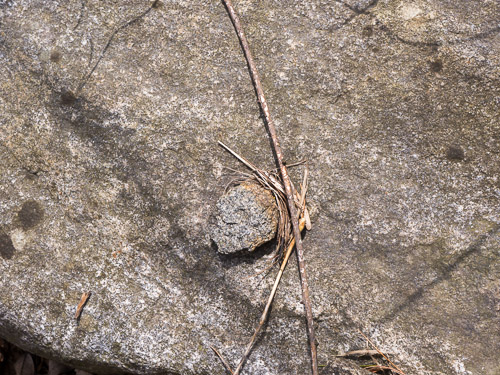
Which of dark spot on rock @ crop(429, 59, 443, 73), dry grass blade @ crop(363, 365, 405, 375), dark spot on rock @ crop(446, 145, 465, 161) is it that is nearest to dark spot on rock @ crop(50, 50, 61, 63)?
dark spot on rock @ crop(429, 59, 443, 73)

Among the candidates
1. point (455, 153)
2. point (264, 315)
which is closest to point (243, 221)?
point (264, 315)

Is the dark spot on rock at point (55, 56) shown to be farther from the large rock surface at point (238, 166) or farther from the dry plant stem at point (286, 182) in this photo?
the dry plant stem at point (286, 182)

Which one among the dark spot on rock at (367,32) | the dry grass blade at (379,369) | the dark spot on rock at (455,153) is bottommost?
the dry grass blade at (379,369)

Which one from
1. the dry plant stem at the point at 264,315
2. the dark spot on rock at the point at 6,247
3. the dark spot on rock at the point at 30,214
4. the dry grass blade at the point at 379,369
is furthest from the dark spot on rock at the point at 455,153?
the dark spot on rock at the point at 6,247

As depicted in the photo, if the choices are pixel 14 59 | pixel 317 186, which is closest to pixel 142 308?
pixel 317 186

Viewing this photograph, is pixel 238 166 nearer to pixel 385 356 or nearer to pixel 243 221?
pixel 243 221

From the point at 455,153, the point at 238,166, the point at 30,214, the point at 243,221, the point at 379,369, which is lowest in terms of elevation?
the point at 379,369

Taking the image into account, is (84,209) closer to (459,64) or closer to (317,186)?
(317,186)

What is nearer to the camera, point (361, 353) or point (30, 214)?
point (361, 353)
